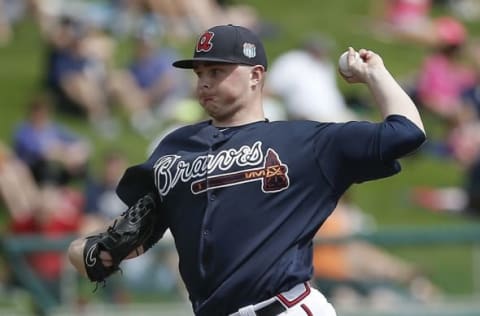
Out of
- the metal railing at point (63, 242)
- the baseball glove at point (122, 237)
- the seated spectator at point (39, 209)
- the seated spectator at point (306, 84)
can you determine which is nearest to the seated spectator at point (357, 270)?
the metal railing at point (63, 242)

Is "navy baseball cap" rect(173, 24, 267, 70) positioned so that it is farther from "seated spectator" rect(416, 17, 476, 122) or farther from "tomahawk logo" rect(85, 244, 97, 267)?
"seated spectator" rect(416, 17, 476, 122)

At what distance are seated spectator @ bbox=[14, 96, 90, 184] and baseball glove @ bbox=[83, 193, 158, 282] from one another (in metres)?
6.82

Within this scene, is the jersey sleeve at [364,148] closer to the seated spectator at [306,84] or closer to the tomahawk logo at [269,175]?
the tomahawk logo at [269,175]

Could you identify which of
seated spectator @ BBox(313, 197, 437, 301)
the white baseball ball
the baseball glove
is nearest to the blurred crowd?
seated spectator @ BBox(313, 197, 437, 301)

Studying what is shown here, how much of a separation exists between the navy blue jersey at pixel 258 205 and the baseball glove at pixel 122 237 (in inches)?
6.0

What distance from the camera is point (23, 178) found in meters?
11.5

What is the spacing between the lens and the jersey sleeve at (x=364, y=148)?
14.8 feet

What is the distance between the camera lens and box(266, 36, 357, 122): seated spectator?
1273 centimetres

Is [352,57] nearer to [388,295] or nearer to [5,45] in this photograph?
[388,295]

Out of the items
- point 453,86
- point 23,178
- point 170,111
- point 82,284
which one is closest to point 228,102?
point 82,284

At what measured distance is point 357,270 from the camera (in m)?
10.1

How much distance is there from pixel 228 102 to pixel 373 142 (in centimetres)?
63

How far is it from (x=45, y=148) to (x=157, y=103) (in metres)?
1.99

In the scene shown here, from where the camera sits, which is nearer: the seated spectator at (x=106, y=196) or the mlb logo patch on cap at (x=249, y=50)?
the mlb logo patch on cap at (x=249, y=50)
